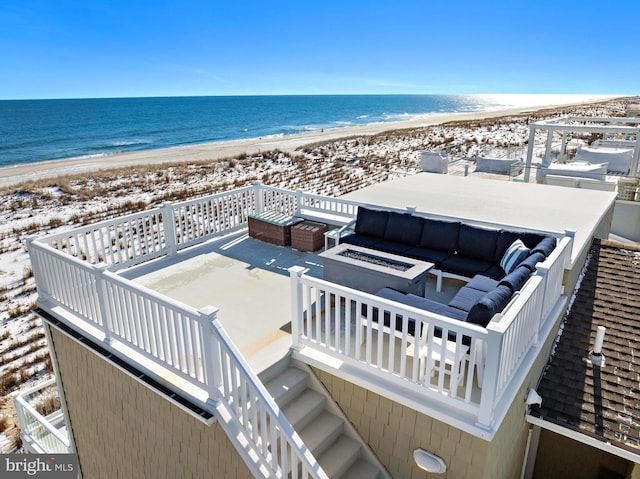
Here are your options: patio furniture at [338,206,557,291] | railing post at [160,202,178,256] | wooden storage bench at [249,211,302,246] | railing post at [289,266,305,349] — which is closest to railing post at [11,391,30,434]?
railing post at [160,202,178,256]

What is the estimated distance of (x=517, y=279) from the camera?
3.99 metres

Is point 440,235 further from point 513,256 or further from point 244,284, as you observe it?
point 244,284

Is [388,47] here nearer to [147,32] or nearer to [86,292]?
[147,32]

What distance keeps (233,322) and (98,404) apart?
1877 millimetres

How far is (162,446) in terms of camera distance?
433 centimetres

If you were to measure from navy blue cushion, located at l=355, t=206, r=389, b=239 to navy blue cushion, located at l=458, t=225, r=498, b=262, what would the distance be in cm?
109

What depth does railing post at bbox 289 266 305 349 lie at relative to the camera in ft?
12.6

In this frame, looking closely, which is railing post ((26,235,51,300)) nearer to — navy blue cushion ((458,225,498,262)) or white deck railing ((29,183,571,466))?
white deck railing ((29,183,571,466))

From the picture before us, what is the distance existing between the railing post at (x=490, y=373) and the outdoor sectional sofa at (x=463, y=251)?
499 millimetres

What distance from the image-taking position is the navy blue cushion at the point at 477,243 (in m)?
5.41

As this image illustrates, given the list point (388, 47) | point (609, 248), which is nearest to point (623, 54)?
point (388, 47)

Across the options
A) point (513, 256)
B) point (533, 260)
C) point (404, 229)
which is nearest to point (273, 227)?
point (404, 229)

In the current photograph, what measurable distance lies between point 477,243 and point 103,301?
4.30 meters

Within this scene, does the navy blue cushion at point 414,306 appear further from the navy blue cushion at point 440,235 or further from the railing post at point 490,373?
the navy blue cushion at point 440,235
